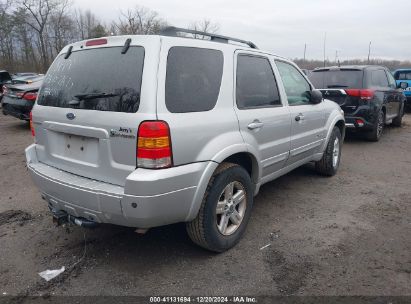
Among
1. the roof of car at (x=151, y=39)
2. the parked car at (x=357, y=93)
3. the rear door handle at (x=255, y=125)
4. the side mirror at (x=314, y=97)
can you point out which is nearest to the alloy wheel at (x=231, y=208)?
the rear door handle at (x=255, y=125)

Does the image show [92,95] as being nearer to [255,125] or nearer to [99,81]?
[99,81]

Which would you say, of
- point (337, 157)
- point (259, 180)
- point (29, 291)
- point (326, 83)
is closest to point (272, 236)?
point (259, 180)

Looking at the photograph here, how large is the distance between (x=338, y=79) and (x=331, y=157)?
121 inches

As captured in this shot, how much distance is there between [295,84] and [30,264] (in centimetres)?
349

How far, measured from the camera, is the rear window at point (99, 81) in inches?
104

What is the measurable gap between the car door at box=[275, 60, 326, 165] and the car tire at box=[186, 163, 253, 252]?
111 cm

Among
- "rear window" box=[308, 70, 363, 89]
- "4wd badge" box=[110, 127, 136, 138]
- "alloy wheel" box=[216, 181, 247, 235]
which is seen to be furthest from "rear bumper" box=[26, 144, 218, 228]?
"rear window" box=[308, 70, 363, 89]

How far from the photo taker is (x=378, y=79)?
834 centimetres

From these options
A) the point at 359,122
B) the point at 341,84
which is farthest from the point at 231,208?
the point at 341,84

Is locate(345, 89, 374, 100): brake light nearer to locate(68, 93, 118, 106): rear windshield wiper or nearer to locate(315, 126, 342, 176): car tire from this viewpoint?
locate(315, 126, 342, 176): car tire

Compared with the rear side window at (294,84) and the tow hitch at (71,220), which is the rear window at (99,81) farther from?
the rear side window at (294,84)

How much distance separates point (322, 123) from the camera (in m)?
4.96

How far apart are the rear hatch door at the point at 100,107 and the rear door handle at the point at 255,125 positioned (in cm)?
112

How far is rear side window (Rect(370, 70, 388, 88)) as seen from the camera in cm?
793
